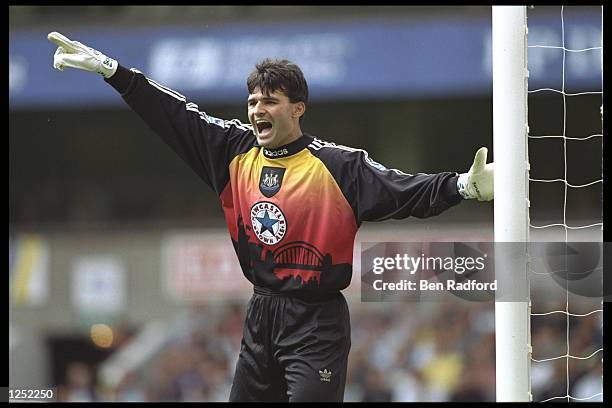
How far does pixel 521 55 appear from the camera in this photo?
5.08m

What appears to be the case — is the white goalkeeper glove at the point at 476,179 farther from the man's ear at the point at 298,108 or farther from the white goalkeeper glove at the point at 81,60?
the white goalkeeper glove at the point at 81,60

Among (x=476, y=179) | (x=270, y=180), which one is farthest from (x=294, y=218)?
(x=476, y=179)

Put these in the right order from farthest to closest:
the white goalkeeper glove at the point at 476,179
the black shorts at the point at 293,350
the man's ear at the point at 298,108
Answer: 1. the man's ear at the point at 298,108
2. the black shorts at the point at 293,350
3. the white goalkeeper glove at the point at 476,179

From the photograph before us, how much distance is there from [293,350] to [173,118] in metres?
1.33

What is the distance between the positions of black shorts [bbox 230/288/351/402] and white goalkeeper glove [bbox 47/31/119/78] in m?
1.36

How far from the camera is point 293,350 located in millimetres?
4953

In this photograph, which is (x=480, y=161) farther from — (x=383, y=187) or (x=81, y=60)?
(x=81, y=60)

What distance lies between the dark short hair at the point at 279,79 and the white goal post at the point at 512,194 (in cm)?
96

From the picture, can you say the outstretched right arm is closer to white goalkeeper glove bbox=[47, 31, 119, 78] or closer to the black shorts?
white goalkeeper glove bbox=[47, 31, 119, 78]

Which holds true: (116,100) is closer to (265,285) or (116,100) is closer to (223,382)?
(223,382)

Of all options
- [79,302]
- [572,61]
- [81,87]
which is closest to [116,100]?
[81,87]

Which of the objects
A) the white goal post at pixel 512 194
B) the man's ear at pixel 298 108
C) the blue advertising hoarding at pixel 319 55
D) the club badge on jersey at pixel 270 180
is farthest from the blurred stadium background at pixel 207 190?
the club badge on jersey at pixel 270 180

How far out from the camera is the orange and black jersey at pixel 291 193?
4973 mm

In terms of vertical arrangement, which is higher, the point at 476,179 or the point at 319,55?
the point at 319,55
